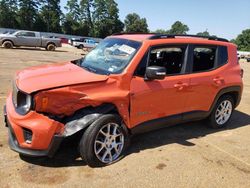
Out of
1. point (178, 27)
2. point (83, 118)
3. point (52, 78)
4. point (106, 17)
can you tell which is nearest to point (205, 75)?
point (83, 118)

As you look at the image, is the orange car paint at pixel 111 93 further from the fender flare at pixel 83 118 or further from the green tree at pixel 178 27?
the green tree at pixel 178 27

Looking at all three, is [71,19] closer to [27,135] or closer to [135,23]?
[135,23]

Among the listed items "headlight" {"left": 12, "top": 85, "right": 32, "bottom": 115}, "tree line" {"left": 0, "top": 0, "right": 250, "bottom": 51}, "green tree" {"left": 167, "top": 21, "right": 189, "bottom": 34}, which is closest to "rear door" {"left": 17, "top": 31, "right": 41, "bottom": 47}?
"headlight" {"left": 12, "top": 85, "right": 32, "bottom": 115}

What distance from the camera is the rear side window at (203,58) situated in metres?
5.64

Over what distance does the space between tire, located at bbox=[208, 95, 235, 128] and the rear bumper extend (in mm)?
3341

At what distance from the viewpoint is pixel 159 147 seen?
521 cm

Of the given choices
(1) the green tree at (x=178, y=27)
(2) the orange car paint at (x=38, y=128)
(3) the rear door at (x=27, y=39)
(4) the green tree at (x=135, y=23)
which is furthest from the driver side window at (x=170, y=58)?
(1) the green tree at (x=178, y=27)

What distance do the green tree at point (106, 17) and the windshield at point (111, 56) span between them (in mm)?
97981

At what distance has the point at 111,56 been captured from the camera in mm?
5062

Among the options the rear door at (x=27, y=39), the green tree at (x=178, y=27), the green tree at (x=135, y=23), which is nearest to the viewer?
the rear door at (x=27, y=39)

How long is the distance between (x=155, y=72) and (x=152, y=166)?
52.0 inches

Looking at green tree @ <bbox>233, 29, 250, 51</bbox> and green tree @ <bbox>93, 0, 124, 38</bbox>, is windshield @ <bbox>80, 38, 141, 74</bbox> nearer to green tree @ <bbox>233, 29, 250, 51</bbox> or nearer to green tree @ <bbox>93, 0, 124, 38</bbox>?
green tree @ <bbox>93, 0, 124, 38</bbox>

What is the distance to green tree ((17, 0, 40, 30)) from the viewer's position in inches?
3346

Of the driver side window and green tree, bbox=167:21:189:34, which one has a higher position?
green tree, bbox=167:21:189:34
